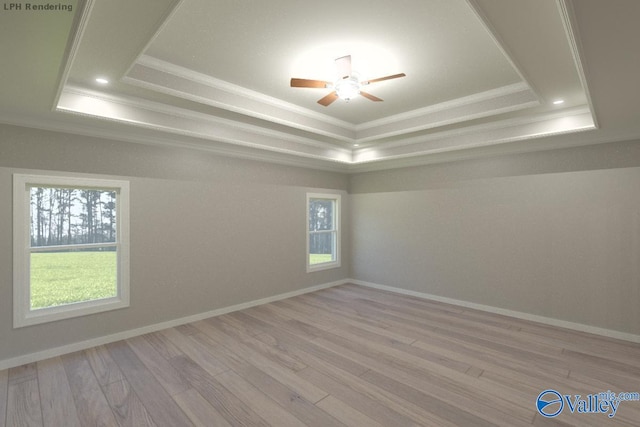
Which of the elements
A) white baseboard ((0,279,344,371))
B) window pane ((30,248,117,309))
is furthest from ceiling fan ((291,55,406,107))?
white baseboard ((0,279,344,371))

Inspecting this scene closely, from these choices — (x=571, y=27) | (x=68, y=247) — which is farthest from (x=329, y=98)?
(x=68, y=247)

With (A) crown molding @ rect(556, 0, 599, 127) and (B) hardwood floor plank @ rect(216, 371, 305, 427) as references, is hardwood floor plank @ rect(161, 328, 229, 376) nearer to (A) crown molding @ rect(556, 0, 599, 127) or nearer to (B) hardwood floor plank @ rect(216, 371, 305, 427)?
(B) hardwood floor plank @ rect(216, 371, 305, 427)

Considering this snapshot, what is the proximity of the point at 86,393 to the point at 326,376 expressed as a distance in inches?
77.2

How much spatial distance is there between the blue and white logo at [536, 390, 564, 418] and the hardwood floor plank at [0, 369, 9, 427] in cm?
382

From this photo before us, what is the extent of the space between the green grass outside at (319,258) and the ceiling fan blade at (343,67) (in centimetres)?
366

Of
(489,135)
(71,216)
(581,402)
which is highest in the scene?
(489,135)

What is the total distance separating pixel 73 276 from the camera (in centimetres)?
348

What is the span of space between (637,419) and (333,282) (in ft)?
14.3

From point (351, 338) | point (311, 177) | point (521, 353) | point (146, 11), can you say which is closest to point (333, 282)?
point (311, 177)

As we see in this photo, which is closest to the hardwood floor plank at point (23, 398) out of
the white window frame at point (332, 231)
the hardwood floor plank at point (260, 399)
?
the hardwood floor plank at point (260, 399)

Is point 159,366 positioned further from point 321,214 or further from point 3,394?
point 321,214

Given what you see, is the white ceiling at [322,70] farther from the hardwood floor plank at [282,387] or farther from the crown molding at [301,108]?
the hardwood floor plank at [282,387]

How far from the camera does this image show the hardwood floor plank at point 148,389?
84.6 inches

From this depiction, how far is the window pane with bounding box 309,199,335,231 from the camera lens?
5853mm
